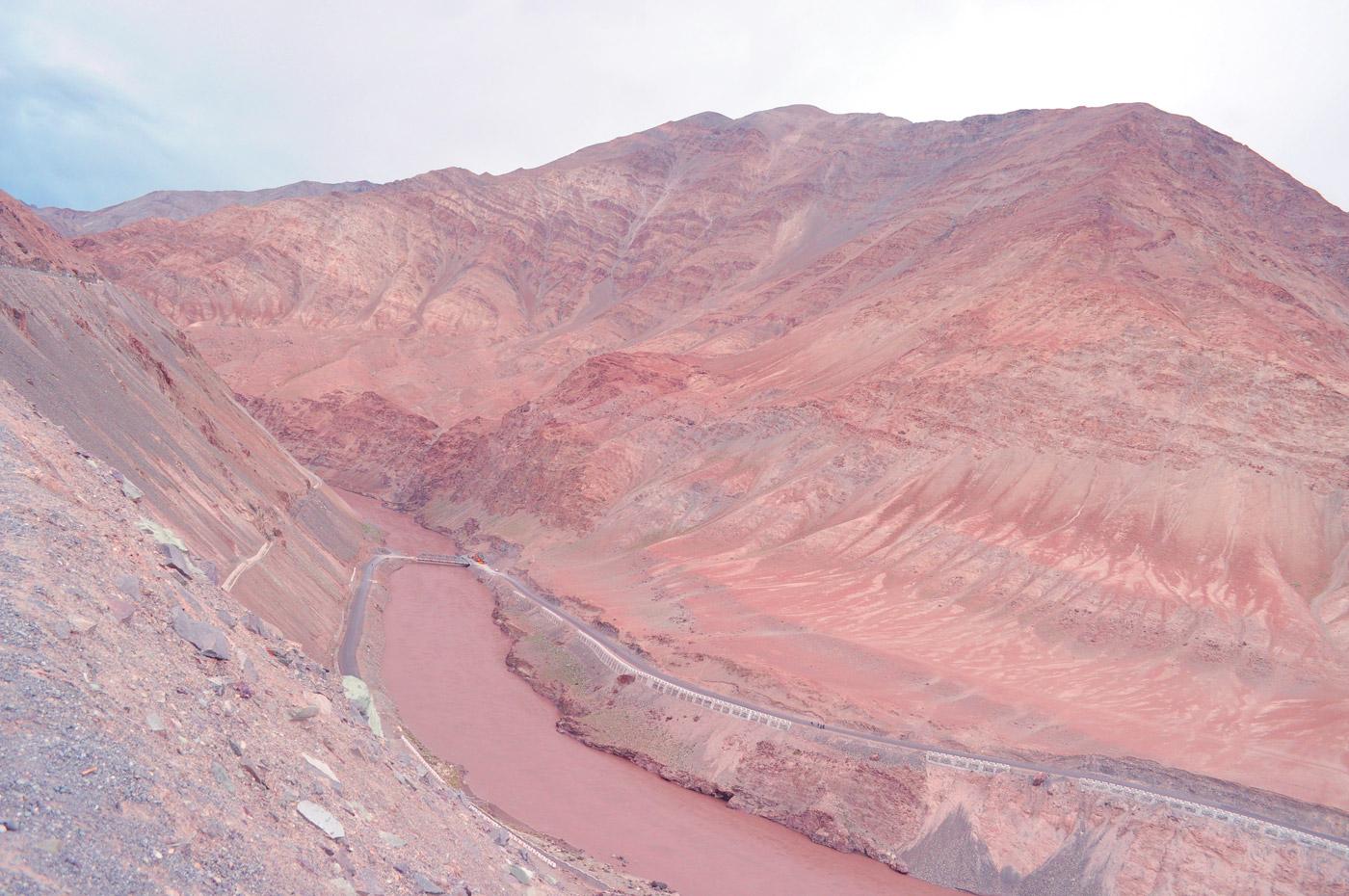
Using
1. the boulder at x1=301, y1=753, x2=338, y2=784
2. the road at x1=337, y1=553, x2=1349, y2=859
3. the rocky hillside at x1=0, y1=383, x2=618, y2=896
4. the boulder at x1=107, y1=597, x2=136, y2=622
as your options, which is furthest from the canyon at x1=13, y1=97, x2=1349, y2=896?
the boulder at x1=301, y1=753, x2=338, y2=784

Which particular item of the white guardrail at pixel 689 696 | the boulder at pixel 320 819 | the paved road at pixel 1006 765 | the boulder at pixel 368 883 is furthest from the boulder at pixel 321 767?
the paved road at pixel 1006 765

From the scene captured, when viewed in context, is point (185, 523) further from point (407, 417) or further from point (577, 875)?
point (407, 417)

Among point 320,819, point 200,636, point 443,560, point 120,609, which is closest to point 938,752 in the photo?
point 320,819

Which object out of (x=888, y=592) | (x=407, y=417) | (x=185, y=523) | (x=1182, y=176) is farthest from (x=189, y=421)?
(x=1182, y=176)

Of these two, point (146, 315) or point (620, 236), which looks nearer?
point (146, 315)

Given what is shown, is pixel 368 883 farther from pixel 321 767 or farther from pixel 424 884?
pixel 321 767

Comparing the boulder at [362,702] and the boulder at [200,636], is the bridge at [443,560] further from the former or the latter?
the boulder at [200,636]
